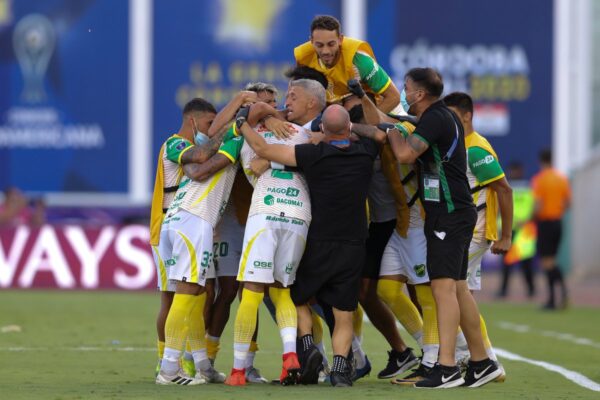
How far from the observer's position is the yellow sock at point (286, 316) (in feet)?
32.3

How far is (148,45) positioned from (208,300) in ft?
66.3

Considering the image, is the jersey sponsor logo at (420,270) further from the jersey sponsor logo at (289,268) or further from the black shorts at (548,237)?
the black shorts at (548,237)

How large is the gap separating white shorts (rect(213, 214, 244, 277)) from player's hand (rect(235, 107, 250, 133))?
88cm

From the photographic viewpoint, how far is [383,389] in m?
9.79

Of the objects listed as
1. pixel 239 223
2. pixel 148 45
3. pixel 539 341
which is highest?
pixel 148 45

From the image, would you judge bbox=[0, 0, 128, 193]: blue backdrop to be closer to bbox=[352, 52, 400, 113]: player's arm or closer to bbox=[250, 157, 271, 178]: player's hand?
bbox=[352, 52, 400, 113]: player's arm

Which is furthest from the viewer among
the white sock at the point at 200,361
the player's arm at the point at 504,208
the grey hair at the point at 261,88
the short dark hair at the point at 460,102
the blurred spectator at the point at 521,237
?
the blurred spectator at the point at 521,237

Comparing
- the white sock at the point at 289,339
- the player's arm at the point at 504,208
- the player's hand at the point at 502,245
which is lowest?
the white sock at the point at 289,339

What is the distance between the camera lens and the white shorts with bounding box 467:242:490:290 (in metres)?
11.2

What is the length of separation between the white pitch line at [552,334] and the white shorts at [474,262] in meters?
3.36

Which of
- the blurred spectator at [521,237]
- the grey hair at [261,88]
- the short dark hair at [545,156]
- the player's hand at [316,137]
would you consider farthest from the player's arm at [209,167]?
the blurred spectator at [521,237]

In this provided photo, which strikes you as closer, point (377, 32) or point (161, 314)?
point (161, 314)

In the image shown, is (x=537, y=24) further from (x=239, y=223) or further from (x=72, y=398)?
(x=72, y=398)

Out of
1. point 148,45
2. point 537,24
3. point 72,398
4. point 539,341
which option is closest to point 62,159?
point 148,45
